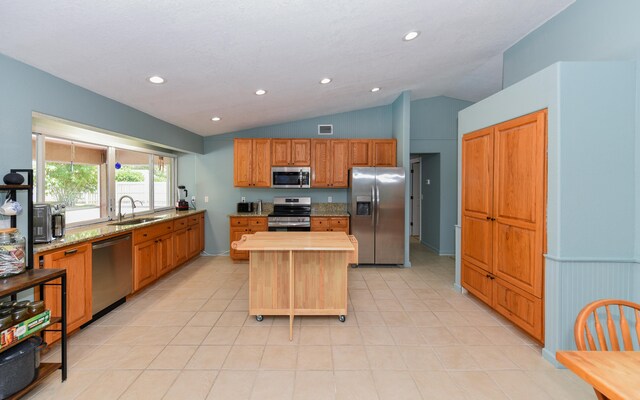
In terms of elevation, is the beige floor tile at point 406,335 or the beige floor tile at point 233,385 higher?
the beige floor tile at point 406,335

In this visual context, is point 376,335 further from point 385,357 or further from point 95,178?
point 95,178

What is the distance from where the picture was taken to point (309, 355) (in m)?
2.43

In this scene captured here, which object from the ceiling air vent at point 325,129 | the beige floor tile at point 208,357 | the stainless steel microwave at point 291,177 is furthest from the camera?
the ceiling air vent at point 325,129

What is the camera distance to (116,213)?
13.9 ft

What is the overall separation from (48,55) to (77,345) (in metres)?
2.36

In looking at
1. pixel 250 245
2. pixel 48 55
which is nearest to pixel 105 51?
pixel 48 55

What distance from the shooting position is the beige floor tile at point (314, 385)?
1951 millimetres

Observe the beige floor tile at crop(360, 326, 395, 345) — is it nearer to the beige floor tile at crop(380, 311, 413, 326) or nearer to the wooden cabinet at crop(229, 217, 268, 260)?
the beige floor tile at crop(380, 311, 413, 326)

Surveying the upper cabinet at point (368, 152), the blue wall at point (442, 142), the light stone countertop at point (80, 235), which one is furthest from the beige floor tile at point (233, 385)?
the blue wall at point (442, 142)

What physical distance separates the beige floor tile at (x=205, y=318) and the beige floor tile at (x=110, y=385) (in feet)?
2.60

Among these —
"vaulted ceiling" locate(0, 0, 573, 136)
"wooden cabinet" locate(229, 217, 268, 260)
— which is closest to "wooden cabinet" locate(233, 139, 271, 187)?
"wooden cabinet" locate(229, 217, 268, 260)

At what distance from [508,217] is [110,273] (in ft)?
13.4

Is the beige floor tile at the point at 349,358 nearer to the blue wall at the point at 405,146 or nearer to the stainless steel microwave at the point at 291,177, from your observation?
the blue wall at the point at 405,146

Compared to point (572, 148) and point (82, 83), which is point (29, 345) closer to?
point (82, 83)
